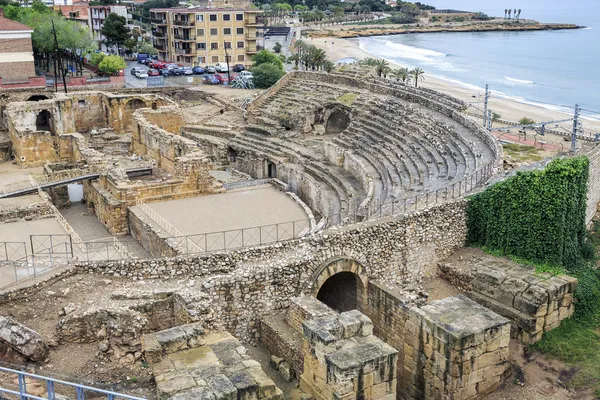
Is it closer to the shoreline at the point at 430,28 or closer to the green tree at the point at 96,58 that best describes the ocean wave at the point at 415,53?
the shoreline at the point at 430,28

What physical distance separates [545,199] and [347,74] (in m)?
27.7

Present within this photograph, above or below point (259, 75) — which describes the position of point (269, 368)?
below

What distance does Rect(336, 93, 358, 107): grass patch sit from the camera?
40.7 metres

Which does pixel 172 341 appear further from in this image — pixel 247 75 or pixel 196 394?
pixel 247 75

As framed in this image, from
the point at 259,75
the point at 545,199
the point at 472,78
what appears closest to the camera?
the point at 545,199

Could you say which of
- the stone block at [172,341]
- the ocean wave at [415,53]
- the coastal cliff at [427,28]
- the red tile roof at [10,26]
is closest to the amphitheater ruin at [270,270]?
the stone block at [172,341]

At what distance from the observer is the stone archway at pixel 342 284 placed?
18875mm

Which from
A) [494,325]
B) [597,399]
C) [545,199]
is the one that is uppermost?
[545,199]

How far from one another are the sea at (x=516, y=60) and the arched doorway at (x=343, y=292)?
989 inches

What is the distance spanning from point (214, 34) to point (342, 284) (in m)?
53.5

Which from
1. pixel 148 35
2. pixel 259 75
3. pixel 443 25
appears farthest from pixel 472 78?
pixel 443 25

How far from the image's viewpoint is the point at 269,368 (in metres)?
17.5

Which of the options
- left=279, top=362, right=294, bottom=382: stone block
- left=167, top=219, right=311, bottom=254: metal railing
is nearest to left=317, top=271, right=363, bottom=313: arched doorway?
left=167, top=219, right=311, bottom=254: metal railing

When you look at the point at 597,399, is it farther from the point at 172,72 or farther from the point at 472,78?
the point at 472,78
